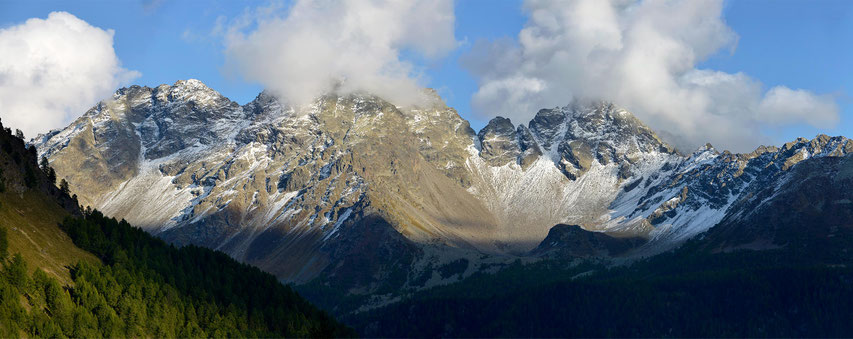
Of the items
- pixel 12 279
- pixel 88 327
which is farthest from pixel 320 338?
pixel 12 279

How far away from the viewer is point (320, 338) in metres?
200

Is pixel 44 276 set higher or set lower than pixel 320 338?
higher

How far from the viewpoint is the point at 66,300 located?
198 meters

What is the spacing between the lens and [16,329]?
178250 millimetres

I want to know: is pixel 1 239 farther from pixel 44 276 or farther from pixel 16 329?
pixel 16 329

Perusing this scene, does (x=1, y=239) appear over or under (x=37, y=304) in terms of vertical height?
over

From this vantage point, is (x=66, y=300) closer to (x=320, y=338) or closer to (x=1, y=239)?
(x=1, y=239)

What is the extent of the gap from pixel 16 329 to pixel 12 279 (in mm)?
14842

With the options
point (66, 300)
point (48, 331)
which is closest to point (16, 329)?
point (48, 331)

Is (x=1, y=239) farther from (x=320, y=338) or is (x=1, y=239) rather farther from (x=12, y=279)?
(x=320, y=338)

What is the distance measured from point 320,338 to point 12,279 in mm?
60530

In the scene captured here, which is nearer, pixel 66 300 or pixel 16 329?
pixel 16 329

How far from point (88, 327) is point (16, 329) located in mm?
20370

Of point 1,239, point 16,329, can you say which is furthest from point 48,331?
point 1,239
